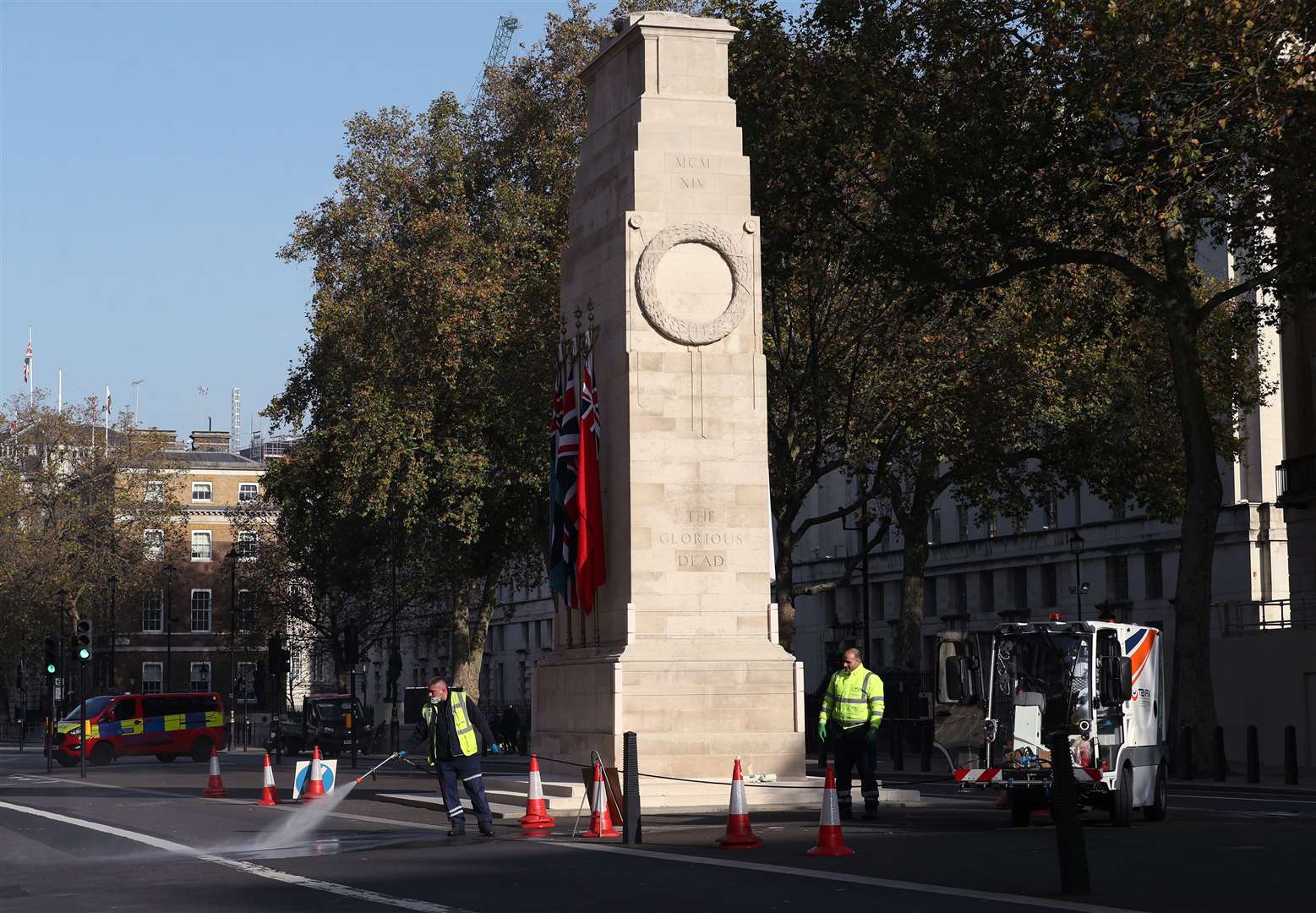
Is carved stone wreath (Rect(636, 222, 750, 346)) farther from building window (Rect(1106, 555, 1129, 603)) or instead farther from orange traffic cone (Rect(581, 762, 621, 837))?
building window (Rect(1106, 555, 1129, 603))

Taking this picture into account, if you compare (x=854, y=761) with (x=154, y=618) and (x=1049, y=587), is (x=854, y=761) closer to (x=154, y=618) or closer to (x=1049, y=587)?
(x=1049, y=587)

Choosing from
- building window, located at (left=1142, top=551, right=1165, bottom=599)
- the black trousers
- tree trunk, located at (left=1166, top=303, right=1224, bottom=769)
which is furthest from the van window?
the black trousers

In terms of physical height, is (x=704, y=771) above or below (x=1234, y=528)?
below

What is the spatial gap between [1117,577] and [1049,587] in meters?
3.52

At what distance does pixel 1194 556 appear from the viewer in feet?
113

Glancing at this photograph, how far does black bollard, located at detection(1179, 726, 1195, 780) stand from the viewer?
3400 cm

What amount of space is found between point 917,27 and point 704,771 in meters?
16.1

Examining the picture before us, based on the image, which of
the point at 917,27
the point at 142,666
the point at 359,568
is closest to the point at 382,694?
the point at 142,666

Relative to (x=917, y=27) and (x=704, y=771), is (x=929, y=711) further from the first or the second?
(x=704, y=771)

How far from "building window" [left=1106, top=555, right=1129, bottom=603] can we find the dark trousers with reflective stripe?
46400 mm

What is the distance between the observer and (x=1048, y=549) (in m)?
67.9

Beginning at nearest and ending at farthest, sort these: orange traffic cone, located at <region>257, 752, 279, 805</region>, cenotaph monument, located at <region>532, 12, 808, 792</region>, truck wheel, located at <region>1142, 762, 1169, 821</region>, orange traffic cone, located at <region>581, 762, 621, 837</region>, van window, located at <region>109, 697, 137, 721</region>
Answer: orange traffic cone, located at <region>581, 762, 621, 837</region>, truck wheel, located at <region>1142, 762, 1169, 821</region>, cenotaph monument, located at <region>532, 12, 808, 792</region>, orange traffic cone, located at <region>257, 752, 279, 805</region>, van window, located at <region>109, 697, 137, 721</region>

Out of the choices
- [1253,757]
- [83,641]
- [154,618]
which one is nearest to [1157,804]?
[1253,757]

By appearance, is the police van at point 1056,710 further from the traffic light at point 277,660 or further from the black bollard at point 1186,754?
the traffic light at point 277,660
